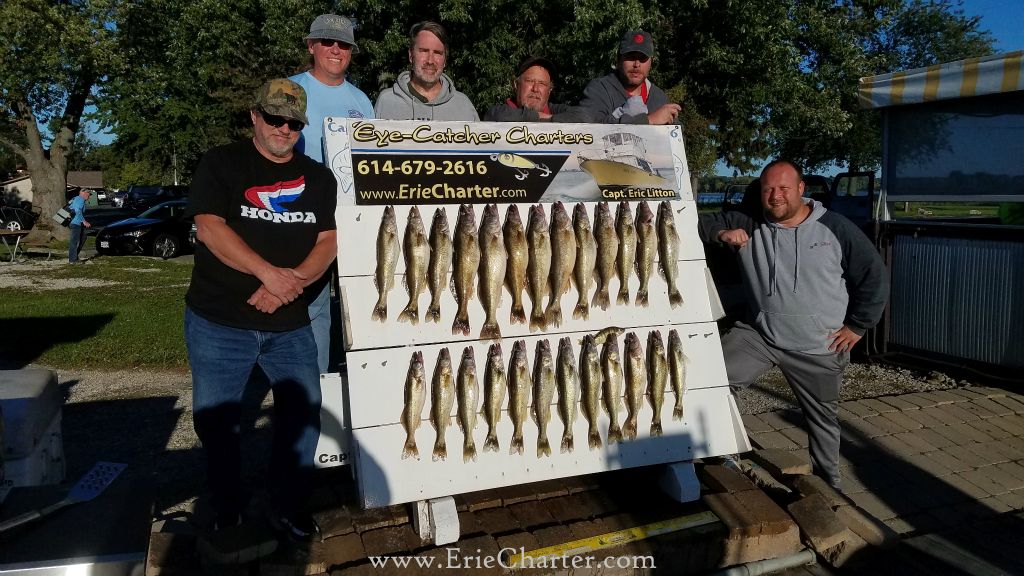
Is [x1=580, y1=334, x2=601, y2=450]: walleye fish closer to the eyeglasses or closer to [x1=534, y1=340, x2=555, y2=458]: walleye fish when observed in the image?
[x1=534, y1=340, x2=555, y2=458]: walleye fish

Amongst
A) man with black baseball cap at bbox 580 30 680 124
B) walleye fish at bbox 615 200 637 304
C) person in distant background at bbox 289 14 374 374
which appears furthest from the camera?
man with black baseball cap at bbox 580 30 680 124

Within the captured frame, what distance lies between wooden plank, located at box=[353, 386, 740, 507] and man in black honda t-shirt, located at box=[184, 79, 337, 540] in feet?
1.78

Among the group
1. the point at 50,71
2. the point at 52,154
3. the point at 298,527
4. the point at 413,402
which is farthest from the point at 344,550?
the point at 52,154

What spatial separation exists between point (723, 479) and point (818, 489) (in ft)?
1.84

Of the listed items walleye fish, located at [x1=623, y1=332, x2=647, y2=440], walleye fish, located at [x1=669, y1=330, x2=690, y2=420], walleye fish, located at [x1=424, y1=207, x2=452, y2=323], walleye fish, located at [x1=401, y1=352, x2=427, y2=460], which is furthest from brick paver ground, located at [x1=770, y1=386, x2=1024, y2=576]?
walleye fish, located at [x1=424, y1=207, x2=452, y2=323]

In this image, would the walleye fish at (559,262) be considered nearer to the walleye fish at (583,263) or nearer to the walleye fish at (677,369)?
the walleye fish at (583,263)

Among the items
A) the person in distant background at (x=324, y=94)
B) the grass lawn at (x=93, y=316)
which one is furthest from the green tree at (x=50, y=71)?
the person in distant background at (x=324, y=94)

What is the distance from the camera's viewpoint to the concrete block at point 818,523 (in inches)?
147

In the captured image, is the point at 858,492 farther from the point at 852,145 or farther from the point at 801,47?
the point at 852,145

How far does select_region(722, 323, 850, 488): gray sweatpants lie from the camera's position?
14.7ft

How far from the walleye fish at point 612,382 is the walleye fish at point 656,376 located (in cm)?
19

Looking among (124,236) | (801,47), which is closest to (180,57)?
(124,236)

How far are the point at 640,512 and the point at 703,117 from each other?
664 inches

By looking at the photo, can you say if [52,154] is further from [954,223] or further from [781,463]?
[781,463]
